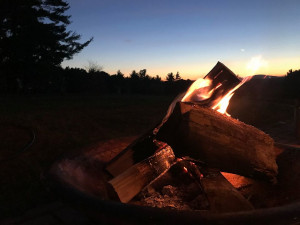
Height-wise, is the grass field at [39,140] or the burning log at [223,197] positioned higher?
the burning log at [223,197]

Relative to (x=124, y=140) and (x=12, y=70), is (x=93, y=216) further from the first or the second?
(x=12, y=70)

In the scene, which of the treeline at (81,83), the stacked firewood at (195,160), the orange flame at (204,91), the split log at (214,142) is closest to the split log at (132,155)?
the stacked firewood at (195,160)

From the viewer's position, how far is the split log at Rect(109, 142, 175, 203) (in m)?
1.67

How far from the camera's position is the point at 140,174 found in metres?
1.80

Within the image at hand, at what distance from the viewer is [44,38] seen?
16.4 meters

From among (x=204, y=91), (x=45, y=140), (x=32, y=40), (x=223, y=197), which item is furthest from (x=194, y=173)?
(x=32, y=40)

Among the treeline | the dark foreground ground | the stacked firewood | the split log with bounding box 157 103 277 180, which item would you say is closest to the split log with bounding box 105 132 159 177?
the stacked firewood

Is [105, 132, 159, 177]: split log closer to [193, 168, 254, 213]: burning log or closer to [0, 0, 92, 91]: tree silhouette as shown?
[193, 168, 254, 213]: burning log

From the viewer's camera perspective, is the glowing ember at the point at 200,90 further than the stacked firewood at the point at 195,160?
Yes

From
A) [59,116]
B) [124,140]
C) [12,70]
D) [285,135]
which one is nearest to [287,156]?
[124,140]

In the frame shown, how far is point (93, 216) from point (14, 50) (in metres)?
16.9

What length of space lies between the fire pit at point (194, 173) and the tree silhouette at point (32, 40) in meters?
15.9

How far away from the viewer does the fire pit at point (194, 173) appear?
119cm

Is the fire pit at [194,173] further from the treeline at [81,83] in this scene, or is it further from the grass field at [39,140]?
the treeline at [81,83]
